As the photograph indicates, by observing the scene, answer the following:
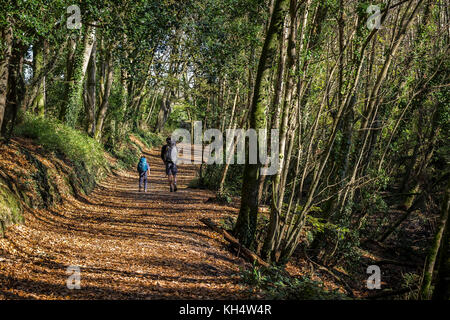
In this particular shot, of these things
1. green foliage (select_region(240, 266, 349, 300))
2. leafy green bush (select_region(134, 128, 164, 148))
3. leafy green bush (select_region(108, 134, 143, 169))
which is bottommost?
green foliage (select_region(240, 266, 349, 300))

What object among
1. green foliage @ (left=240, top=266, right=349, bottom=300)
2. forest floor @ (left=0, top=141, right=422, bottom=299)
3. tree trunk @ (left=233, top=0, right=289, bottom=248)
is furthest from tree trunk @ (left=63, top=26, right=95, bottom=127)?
green foliage @ (left=240, top=266, right=349, bottom=300)

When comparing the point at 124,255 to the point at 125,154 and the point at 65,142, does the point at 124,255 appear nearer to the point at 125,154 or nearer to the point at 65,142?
the point at 65,142

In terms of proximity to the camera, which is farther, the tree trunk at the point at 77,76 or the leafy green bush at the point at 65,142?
the tree trunk at the point at 77,76

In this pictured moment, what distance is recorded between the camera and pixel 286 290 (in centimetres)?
567

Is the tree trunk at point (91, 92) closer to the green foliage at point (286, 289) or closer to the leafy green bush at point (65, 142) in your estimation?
the leafy green bush at point (65, 142)

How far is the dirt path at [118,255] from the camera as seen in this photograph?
4.89m

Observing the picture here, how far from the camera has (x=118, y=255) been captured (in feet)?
21.1

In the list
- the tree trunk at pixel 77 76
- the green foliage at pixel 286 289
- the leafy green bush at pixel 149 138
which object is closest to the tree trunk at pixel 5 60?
the tree trunk at pixel 77 76

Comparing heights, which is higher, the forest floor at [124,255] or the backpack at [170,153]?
the backpack at [170,153]

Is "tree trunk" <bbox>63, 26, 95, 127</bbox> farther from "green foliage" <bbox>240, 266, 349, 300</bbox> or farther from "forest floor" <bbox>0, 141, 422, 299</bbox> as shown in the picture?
"green foliage" <bbox>240, 266, 349, 300</bbox>

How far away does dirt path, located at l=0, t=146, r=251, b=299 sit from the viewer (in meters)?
4.89

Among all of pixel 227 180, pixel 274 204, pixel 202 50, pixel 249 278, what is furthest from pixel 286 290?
pixel 202 50

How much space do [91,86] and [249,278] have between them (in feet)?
44.8
